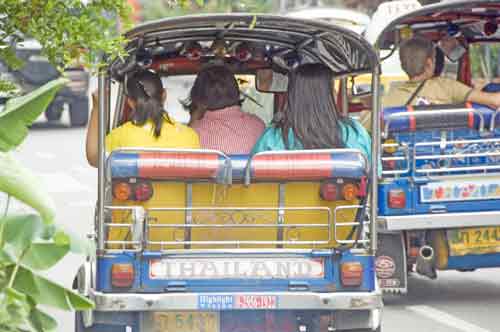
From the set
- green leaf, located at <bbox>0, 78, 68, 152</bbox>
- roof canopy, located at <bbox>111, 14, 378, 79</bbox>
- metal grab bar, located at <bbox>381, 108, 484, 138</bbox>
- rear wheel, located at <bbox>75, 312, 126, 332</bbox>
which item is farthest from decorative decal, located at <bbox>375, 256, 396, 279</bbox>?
green leaf, located at <bbox>0, 78, 68, 152</bbox>

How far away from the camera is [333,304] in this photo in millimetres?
8461

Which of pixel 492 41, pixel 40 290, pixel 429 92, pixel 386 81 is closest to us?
pixel 40 290

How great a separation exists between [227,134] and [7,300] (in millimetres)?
4264

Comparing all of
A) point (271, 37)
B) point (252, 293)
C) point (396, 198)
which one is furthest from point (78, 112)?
point (252, 293)

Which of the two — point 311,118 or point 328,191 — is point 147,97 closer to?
point 311,118

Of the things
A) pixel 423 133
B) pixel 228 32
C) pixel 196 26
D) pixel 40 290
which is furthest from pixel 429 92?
pixel 40 290

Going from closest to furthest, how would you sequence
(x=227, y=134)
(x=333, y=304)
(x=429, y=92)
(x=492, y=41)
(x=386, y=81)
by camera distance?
1. (x=333, y=304)
2. (x=227, y=134)
3. (x=429, y=92)
4. (x=492, y=41)
5. (x=386, y=81)

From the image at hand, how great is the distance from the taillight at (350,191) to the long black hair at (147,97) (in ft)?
3.66

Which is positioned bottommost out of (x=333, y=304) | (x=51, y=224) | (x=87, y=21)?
(x=333, y=304)

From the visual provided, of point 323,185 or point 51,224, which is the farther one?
point 323,185

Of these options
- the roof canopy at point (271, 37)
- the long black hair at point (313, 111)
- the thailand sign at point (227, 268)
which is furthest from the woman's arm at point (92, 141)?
the long black hair at point (313, 111)

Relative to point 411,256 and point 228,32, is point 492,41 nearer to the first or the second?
point 411,256

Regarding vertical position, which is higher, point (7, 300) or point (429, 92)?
point (429, 92)

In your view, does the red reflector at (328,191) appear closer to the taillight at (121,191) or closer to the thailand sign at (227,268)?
the thailand sign at (227,268)
